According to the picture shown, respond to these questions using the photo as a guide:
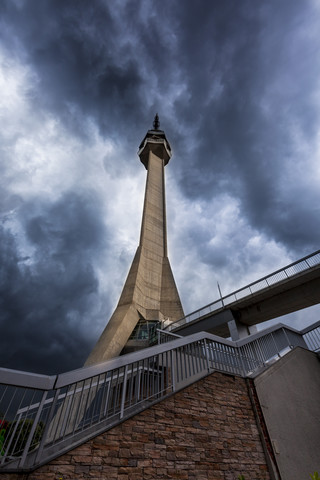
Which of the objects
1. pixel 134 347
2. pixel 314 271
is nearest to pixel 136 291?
pixel 134 347

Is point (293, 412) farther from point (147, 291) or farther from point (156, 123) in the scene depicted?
point (156, 123)

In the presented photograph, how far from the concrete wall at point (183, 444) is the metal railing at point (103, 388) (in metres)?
0.16

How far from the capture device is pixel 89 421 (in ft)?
13.6

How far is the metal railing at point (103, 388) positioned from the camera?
3.39 m

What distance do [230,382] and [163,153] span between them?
140ft

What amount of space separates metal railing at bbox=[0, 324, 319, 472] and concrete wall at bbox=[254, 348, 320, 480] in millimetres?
445

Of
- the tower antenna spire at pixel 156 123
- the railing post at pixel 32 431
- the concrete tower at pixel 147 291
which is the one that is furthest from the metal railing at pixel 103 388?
the tower antenna spire at pixel 156 123

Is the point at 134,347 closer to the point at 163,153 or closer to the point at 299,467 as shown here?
the point at 299,467

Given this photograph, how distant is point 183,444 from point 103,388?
1.79m

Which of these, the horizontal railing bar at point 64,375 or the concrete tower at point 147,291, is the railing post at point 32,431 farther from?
the concrete tower at point 147,291

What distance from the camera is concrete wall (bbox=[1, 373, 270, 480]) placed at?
3.52m

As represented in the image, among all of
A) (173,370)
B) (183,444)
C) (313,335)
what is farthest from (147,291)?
(183,444)

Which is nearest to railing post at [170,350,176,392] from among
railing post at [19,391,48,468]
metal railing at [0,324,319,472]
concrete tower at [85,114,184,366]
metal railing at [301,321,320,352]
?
metal railing at [0,324,319,472]

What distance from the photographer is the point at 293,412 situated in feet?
19.6
